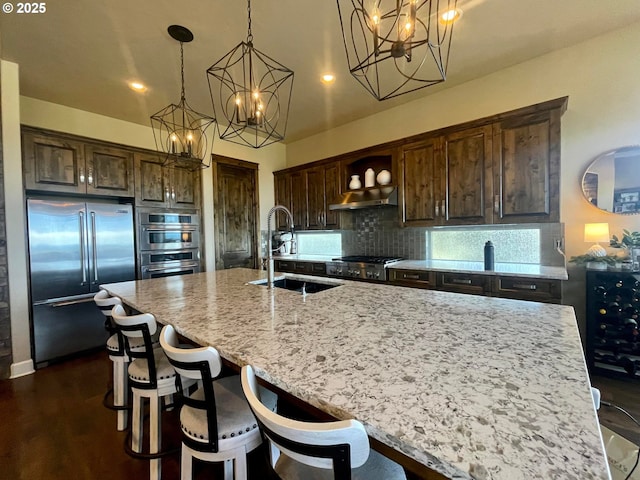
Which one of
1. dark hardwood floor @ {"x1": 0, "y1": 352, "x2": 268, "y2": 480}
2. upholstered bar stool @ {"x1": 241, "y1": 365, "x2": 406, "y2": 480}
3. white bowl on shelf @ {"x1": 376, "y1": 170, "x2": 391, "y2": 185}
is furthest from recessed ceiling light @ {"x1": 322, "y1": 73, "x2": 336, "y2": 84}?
dark hardwood floor @ {"x1": 0, "y1": 352, "x2": 268, "y2": 480}

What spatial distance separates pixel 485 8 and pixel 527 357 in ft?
8.13

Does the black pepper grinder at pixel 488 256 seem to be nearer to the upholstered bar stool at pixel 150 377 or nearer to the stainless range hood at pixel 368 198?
the stainless range hood at pixel 368 198

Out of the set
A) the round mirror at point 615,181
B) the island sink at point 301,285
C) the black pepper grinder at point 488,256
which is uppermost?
the round mirror at point 615,181

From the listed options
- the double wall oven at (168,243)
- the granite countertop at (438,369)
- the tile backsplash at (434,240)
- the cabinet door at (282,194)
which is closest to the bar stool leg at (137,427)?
the granite countertop at (438,369)

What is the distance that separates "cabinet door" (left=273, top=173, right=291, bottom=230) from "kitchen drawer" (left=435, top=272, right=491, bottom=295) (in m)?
2.68

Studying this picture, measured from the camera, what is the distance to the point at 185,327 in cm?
126

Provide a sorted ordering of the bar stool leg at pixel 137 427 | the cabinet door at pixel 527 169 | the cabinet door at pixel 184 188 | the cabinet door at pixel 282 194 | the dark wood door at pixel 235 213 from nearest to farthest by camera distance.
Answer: the bar stool leg at pixel 137 427 → the cabinet door at pixel 527 169 → the cabinet door at pixel 184 188 → the dark wood door at pixel 235 213 → the cabinet door at pixel 282 194

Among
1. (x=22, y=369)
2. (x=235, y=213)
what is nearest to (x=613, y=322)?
(x=235, y=213)

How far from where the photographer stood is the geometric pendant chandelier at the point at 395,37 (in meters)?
1.14

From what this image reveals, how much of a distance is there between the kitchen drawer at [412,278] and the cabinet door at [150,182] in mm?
3164

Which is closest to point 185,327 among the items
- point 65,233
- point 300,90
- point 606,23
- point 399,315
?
point 399,315

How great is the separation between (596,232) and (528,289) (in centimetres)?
74

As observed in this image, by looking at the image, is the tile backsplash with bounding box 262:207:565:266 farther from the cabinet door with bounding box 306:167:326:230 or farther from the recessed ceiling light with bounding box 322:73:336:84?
the recessed ceiling light with bounding box 322:73:336:84

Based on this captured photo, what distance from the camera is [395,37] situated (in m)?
2.66
